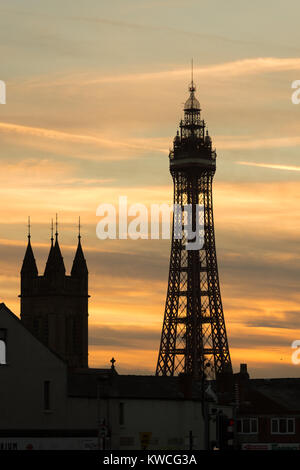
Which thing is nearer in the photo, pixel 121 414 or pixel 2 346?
pixel 2 346

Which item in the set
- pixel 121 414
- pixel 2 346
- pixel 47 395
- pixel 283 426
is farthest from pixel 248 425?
pixel 2 346

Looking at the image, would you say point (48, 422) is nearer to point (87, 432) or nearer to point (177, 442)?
point (87, 432)

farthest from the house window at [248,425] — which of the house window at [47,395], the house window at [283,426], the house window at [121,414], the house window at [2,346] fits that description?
the house window at [2,346]

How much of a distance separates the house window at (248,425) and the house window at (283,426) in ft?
5.70

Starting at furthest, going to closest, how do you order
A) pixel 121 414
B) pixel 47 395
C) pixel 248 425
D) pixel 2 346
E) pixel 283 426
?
pixel 248 425 < pixel 283 426 < pixel 121 414 < pixel 47 395 < pixel 2 346

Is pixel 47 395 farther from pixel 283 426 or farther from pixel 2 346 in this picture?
pixel 283 426

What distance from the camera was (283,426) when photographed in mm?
143250

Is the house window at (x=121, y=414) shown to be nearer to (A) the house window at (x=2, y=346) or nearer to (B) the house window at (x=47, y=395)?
(B) the house window at (x=47, y=395)

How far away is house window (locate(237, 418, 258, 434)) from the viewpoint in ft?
472

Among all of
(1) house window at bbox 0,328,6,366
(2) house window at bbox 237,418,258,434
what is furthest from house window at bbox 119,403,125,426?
(2) house window at bbox 237,418,258,434

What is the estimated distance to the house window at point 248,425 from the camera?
144000 millimetres

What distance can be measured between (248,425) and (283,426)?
3.59m

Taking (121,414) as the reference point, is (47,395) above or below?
above
